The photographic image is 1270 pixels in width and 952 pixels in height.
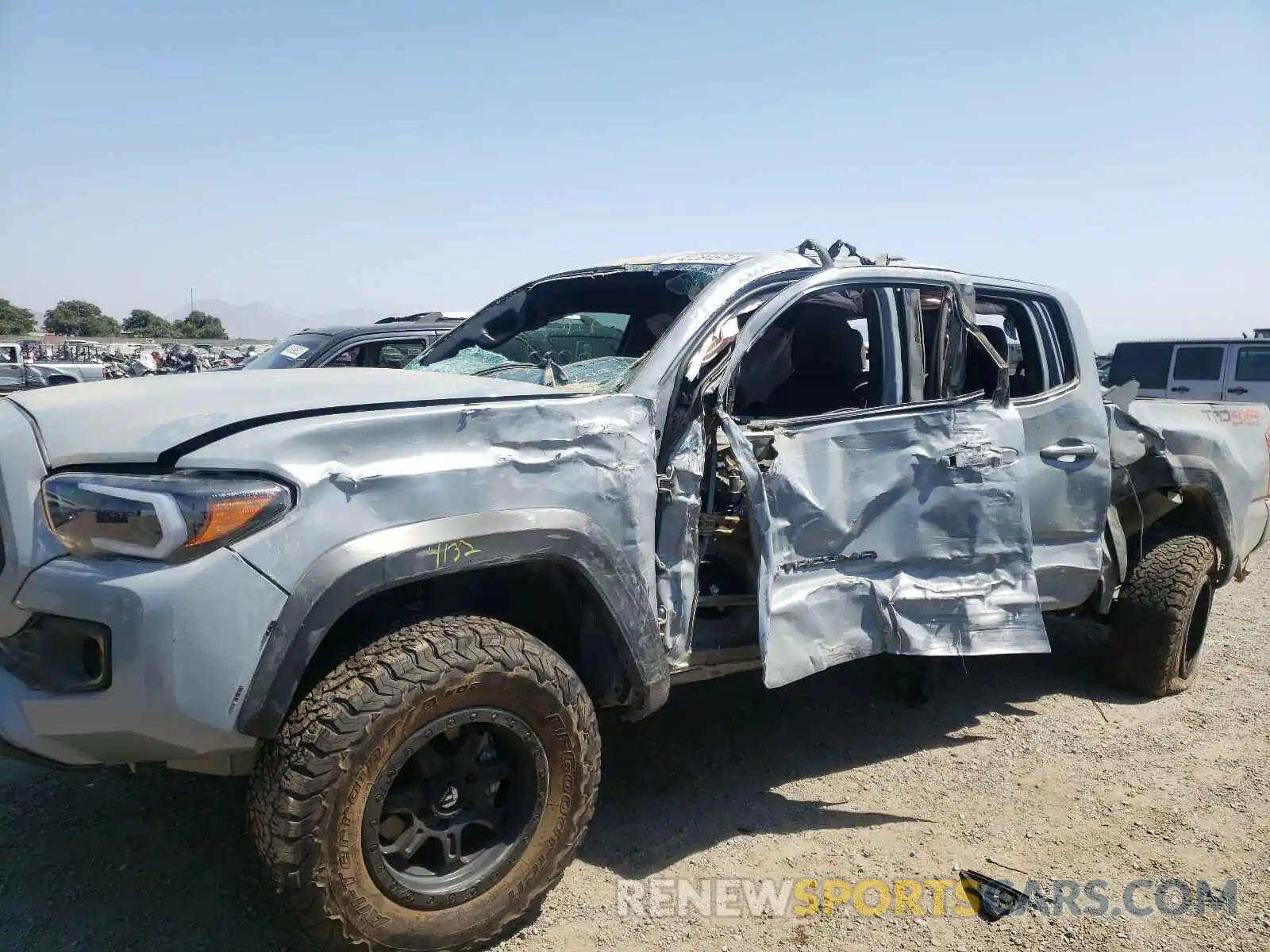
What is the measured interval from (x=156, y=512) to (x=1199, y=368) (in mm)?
15800

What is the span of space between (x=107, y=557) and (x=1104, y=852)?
126 inches

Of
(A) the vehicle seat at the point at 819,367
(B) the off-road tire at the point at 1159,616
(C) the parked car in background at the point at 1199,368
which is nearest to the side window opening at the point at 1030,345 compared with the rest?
(A) the vehicle seat at the point at 819,367

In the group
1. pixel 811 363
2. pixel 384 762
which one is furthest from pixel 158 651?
pixel 811 363

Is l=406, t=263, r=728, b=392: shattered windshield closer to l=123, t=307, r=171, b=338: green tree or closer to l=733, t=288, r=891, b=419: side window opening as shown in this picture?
l=733, t=288, r=891, b=419: side window opening

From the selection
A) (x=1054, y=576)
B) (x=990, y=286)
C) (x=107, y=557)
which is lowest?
(x=1054, y=576)

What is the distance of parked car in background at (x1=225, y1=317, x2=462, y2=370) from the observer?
7.25m

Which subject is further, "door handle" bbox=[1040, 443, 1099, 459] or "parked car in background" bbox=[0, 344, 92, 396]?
"parked car in background" bbox=[0, 344, 92, 396]

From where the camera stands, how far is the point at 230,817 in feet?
10.2

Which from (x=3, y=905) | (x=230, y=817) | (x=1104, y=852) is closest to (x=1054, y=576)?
(x=1104, y=852)

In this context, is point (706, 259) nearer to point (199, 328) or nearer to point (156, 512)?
point (156, 512)

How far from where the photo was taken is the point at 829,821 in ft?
11.0

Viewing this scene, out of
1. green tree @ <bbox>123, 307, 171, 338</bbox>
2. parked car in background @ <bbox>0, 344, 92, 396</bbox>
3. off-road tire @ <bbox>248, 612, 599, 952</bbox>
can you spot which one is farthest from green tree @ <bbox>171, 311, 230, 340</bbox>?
off-road tire @ <bbox>248, 612, 599, 952</bbox>

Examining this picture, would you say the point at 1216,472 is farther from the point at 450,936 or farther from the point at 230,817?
the point at 230,817

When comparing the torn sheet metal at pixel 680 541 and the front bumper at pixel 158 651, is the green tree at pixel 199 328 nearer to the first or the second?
the torn sheet metal at pixel 680 541
